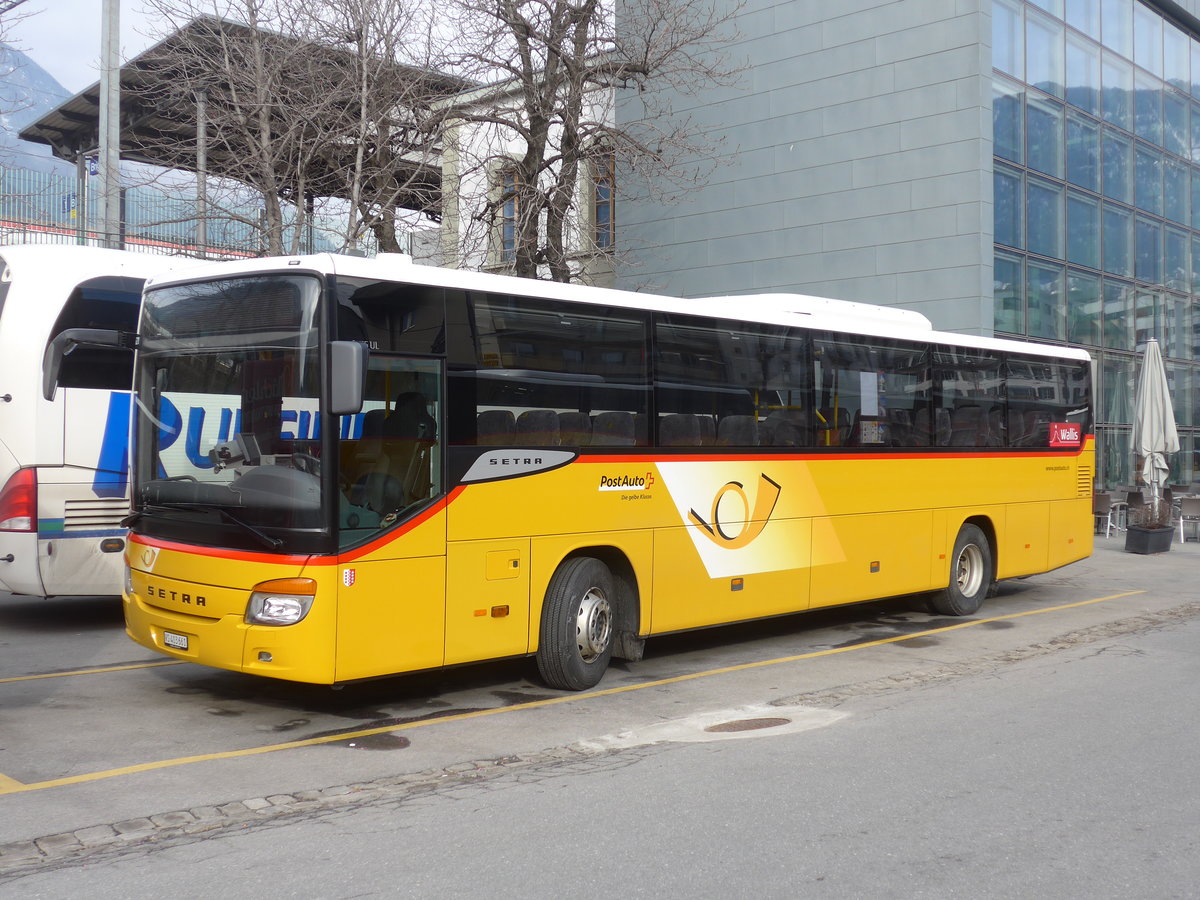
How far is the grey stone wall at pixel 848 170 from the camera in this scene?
71.6 feet

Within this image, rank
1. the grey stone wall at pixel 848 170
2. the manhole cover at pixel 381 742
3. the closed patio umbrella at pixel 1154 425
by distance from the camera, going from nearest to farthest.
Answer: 1. the manhole cover at pixel 381 742
2. the closed patio umbrella at pixel 1154 425
3. the grey stone wall at pixel 848 170

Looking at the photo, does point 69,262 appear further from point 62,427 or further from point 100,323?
point 62,427

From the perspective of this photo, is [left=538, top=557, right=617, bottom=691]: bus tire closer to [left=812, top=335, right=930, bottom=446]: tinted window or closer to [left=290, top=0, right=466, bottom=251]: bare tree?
[left=812, top=335, right=930, bottom=446]: tinted window

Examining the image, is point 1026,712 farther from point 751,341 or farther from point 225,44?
point 225,44

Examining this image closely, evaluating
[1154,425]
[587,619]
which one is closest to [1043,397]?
[587,619]

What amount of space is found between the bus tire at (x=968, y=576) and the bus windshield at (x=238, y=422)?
8184 millimetres

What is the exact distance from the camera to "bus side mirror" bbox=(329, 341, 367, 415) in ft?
22.4

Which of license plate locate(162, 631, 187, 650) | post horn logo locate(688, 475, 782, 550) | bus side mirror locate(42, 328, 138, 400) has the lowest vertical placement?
license plate locate(162, 631, 187, 650)

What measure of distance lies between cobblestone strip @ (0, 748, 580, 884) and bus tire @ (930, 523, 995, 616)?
7.31 meters

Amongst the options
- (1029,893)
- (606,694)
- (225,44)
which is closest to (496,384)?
(606,694)

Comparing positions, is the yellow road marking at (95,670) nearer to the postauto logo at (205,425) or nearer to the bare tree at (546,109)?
the postauto logo at (205,425)

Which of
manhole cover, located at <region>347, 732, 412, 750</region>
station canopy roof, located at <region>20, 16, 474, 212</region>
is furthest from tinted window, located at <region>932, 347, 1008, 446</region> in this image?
station canopy roof, located at <region>20, 16, 474, 212</region>

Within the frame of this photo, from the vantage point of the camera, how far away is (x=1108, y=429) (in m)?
26.4

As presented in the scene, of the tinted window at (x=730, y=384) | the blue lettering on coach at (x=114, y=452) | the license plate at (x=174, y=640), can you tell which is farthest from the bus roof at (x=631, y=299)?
the blue lettering on coach at (x=114, y=452)
